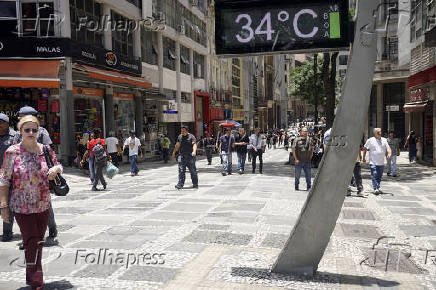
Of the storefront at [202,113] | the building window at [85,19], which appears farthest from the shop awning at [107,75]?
the storefront at [202,113]

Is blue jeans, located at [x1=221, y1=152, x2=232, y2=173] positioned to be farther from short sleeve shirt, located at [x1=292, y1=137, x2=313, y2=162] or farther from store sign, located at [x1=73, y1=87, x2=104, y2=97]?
store sign, located at [x1=73, y1=87, x2=104, y2=97]

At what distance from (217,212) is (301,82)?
3738 centimetres

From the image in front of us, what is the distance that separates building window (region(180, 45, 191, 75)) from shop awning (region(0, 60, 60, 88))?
19.7 meters

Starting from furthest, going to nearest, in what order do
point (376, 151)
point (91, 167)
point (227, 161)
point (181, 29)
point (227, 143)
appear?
point (181, 29) < point (227, 143) < point (227, 161) < point (91, 167) < point (376, 151)

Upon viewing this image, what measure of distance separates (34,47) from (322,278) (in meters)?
16.7

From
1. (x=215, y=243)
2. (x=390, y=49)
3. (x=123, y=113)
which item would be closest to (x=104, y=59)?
(x=123, y=113)

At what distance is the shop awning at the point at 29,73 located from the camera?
54.4 feet

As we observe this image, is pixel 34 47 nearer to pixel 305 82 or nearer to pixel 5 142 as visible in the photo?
pixel 5 142

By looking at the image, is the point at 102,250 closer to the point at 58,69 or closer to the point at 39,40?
the point at 58,69

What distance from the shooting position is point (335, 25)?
16.3 ft

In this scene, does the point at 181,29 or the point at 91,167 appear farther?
the point at 181,29

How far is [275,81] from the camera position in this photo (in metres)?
94.9

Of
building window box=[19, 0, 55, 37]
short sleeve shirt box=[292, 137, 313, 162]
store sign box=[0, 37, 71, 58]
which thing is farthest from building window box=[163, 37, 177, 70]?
short sleeve shirt box=[292, 137, 313, 162]

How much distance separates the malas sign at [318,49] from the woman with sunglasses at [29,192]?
2.28 m
